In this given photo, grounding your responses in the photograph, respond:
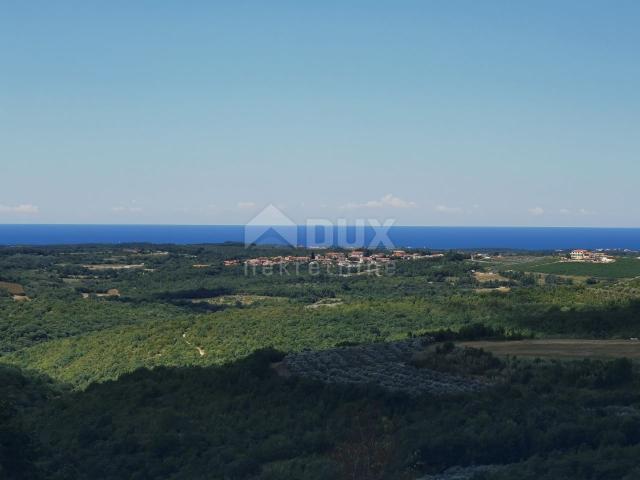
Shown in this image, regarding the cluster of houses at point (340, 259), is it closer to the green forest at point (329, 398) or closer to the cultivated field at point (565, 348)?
the green forest at point (329, 398)

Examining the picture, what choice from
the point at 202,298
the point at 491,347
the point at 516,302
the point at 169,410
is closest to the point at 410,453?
the point at 169,410

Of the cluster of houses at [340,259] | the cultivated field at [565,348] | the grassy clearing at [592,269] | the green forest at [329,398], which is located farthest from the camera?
the cluster of houses at [340,259]

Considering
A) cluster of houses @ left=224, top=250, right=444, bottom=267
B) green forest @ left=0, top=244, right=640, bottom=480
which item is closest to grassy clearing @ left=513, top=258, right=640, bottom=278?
cluster of houses @ left=224, top=250, right=444, bottom=267

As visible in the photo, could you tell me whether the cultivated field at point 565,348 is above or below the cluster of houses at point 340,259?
below

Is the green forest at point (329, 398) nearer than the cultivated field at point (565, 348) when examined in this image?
Yes

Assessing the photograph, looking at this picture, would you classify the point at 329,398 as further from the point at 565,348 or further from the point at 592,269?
the point at 592,269

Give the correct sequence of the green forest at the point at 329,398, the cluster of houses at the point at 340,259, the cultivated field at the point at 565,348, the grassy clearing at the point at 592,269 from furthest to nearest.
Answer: the cluster of houses at the point at 340,259
the grassy clearing at the point at 592,269
the cultivated field at the point at 565,348
the green forest at the point at 329,398

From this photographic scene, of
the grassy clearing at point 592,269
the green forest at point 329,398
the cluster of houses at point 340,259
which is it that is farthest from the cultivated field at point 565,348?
the cluster of houses at point 340,259
